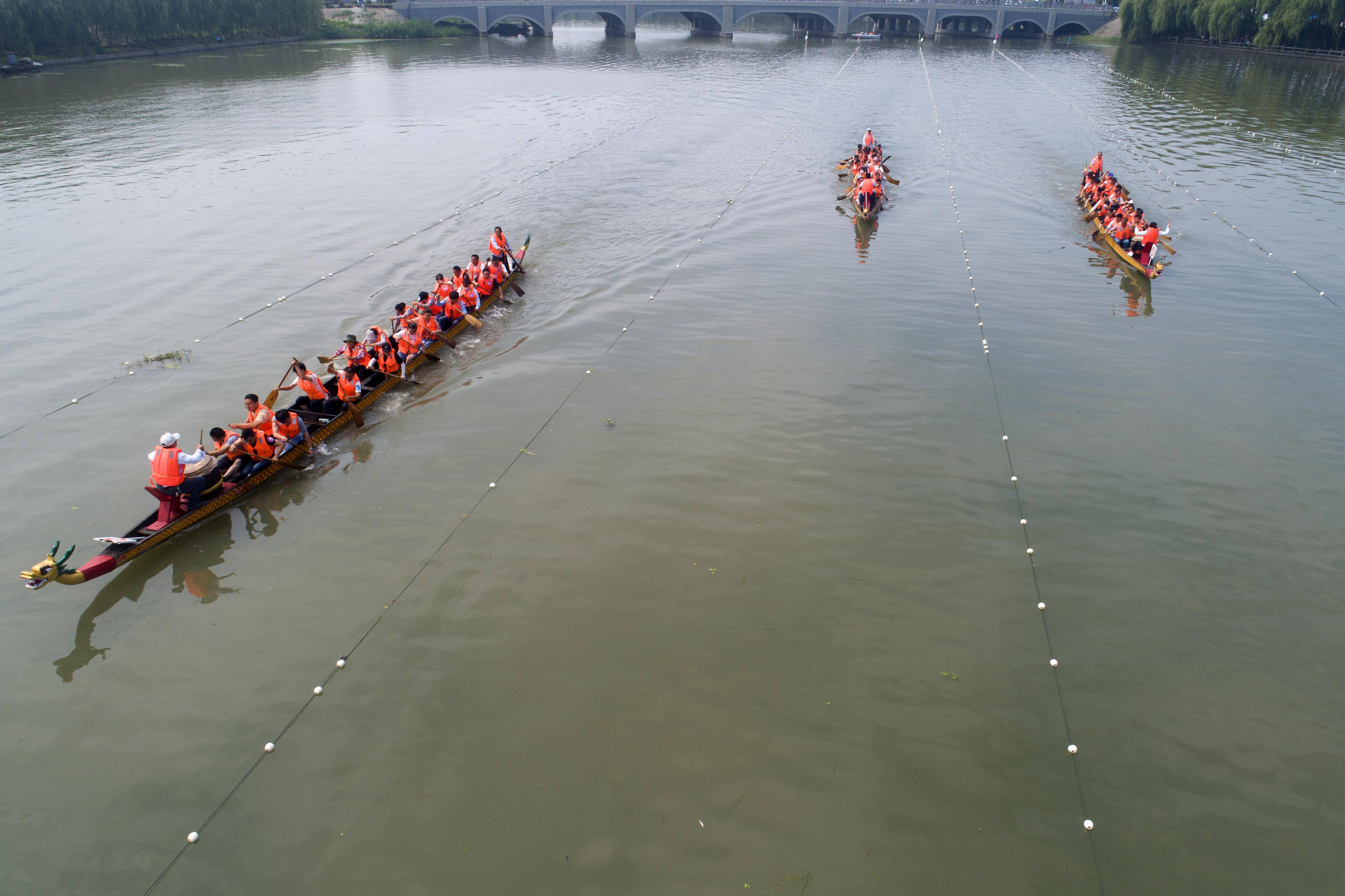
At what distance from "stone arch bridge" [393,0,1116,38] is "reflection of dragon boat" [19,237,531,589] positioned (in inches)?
3446

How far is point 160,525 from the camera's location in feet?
37.1

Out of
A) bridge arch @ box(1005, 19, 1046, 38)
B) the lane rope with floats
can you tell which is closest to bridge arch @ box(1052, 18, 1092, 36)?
bridge arch @ box(1005, 19, 1046, 38)

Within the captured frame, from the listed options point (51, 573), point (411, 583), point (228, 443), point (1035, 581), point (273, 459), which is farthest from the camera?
point (273, 459)

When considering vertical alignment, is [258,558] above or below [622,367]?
below

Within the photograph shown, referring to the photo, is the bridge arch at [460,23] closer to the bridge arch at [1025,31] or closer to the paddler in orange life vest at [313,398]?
the bridge arch at [1025,31]

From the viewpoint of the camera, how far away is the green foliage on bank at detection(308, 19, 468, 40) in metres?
74.1

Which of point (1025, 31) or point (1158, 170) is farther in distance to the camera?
point (1025, 31)

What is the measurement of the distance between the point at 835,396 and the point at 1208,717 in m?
8.29

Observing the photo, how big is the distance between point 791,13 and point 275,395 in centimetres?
9604

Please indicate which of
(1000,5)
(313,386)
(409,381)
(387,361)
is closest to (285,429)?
(313,386)

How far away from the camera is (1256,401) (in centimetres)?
1488

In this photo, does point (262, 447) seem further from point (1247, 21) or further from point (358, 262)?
point (1247, 21)

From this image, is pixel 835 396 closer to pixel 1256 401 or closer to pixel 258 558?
pixel 1256 401

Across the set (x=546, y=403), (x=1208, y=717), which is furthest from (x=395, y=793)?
(x=1208, y=717)
